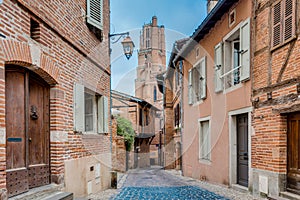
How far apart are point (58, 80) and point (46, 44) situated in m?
0.66

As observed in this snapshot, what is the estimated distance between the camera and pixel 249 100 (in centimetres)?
621

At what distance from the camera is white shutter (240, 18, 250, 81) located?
6195 mm

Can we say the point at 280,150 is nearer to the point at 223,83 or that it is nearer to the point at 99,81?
the point at 223,83

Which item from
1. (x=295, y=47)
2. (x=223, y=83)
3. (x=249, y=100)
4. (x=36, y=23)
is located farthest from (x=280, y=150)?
(x=36, y=23)

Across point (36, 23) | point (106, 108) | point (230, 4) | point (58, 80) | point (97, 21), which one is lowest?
point (106, 108)

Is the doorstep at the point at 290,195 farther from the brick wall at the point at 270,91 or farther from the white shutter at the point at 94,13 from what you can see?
→ the white shutter at the point at 94,13

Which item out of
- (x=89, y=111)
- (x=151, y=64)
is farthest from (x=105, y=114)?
(x=151, y=64)

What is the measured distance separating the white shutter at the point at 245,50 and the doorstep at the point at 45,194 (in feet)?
15.3

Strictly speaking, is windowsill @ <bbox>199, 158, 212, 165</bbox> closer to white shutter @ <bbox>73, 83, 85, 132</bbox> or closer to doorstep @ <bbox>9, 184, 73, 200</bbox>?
white shutter @ <bbox>73, 83, 85, 132</bbox>

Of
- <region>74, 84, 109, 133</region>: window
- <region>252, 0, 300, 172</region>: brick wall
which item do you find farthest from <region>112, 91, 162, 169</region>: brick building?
<region>252, 0, 300, 172</region>: brick wall

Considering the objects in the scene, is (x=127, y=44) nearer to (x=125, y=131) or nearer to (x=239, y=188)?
(x=239, y=188)

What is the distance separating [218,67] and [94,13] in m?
3.75

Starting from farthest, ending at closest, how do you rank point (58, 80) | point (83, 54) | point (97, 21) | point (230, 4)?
point (230, 4), point (97, 21), point (83, 54), point (58, 80)

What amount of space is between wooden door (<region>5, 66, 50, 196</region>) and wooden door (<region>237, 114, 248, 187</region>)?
15.5 feet
